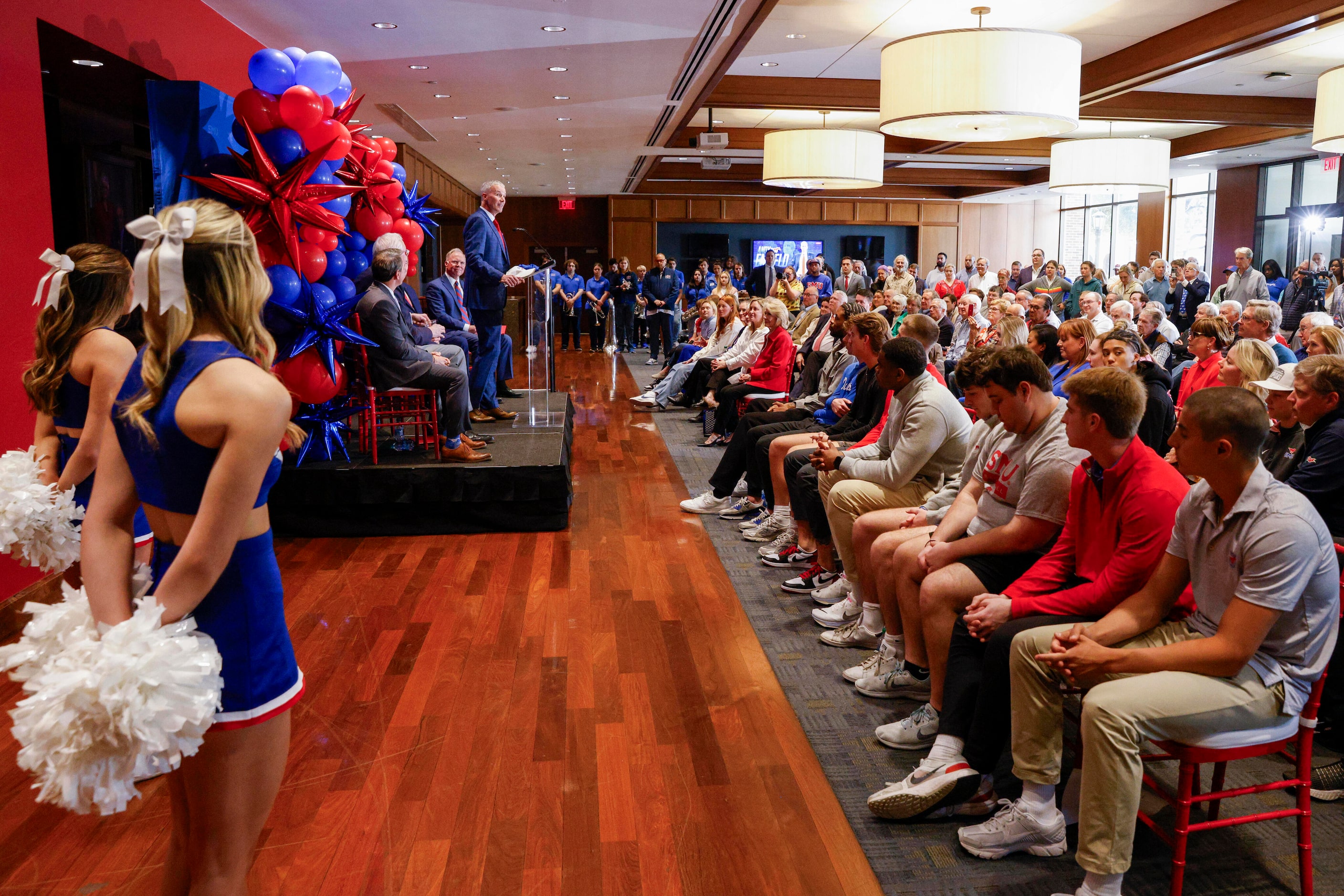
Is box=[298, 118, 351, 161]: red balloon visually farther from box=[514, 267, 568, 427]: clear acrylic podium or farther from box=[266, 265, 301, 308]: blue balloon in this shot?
box=[514, 267, 568, 427]: clear acrylic podium

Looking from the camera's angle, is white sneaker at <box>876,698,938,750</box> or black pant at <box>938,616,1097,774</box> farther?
white sneaker at <box>876,698,938,750</box>

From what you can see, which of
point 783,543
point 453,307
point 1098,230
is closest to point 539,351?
point 453,307

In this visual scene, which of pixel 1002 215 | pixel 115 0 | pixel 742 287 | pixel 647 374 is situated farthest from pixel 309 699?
pixel 1002 215

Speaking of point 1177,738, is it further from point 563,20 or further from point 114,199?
point 563,20

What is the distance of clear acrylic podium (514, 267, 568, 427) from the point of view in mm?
6242

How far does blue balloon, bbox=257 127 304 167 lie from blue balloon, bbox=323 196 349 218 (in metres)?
0.27

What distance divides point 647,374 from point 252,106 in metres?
8.77

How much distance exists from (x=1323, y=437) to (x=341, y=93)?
181 inches

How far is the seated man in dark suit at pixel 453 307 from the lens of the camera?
21.8ft

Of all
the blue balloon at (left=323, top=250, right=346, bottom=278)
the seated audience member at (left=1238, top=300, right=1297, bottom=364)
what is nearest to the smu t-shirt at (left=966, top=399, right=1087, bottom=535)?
the seated audience member at (left=1238, top=300, right=1297, bottom=364)

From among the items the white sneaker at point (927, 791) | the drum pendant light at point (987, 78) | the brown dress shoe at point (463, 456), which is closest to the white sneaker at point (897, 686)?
the white sneaker at point (927, 791)

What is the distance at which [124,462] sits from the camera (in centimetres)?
140

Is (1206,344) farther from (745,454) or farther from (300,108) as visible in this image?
(300,108)

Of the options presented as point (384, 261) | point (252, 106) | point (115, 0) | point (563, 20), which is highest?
point (563, 20)
